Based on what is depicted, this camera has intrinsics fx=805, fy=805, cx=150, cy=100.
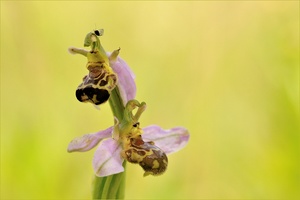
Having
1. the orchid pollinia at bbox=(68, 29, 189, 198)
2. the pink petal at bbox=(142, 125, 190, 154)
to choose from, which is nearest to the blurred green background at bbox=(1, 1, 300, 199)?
the pink petal at bbox=(142, 125, 190, 154)

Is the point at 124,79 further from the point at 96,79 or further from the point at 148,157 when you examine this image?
the point at 148,157

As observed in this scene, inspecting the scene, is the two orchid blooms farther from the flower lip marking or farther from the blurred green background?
the blurred green background

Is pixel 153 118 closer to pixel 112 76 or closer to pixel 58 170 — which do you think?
pixel 58 170

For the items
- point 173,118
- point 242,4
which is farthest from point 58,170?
point 242,4

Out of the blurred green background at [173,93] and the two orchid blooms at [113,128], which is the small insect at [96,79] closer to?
the two orchid blooms at [113,128]

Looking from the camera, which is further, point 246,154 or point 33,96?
point 33,96

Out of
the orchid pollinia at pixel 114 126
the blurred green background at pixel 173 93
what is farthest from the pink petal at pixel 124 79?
the blurred green background at pixel 173 93
